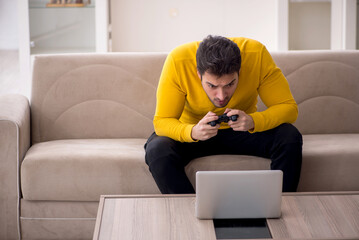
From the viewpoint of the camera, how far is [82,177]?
2.05 meters

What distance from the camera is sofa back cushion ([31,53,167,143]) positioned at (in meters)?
2.45

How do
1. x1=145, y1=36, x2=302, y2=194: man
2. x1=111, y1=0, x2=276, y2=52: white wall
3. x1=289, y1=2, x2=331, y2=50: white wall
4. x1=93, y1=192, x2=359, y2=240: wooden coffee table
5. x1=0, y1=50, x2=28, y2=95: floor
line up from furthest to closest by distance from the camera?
1. x1=0, y1=50, x2=28, y2=95: floor
2. x1=111, y1=0, x2=276, y2=52: white wall
3. x1=289, y1=2, x2=331, y2=50: white wall
4. x1=145, y1=36, x2=302, y2=194: man
5. x1=93, y1=192, x2=359, y2=240: wooden coffee table

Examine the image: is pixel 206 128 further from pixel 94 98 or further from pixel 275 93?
pixel 94 98

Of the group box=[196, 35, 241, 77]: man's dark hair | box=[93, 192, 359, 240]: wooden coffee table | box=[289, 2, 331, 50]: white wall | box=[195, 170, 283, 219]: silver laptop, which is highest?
box=[289, 2, 331, 50]: white wall

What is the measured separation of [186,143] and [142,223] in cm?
72

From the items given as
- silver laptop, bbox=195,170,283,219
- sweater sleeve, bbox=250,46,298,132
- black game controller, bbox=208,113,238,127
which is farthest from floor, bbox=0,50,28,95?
silver laptop, bbox=195,170,283,219

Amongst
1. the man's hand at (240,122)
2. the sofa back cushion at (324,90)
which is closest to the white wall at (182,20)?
the sofa back cushion at (324,90)

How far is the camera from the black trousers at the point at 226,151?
1.89m

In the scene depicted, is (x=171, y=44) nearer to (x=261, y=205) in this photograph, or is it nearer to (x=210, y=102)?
(x=210, y=102)

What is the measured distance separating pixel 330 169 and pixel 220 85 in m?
0.65

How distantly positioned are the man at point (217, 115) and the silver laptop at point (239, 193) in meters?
0.43

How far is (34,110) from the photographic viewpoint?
8.05 ft

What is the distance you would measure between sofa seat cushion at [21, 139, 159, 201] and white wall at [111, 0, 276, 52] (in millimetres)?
Result: 2254

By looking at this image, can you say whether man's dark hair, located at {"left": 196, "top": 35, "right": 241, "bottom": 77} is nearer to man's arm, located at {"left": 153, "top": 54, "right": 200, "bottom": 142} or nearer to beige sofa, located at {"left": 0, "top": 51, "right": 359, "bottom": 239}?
man's arm, located at {"left": 153, "top": 54, "right": 200, "bottom": 142}
